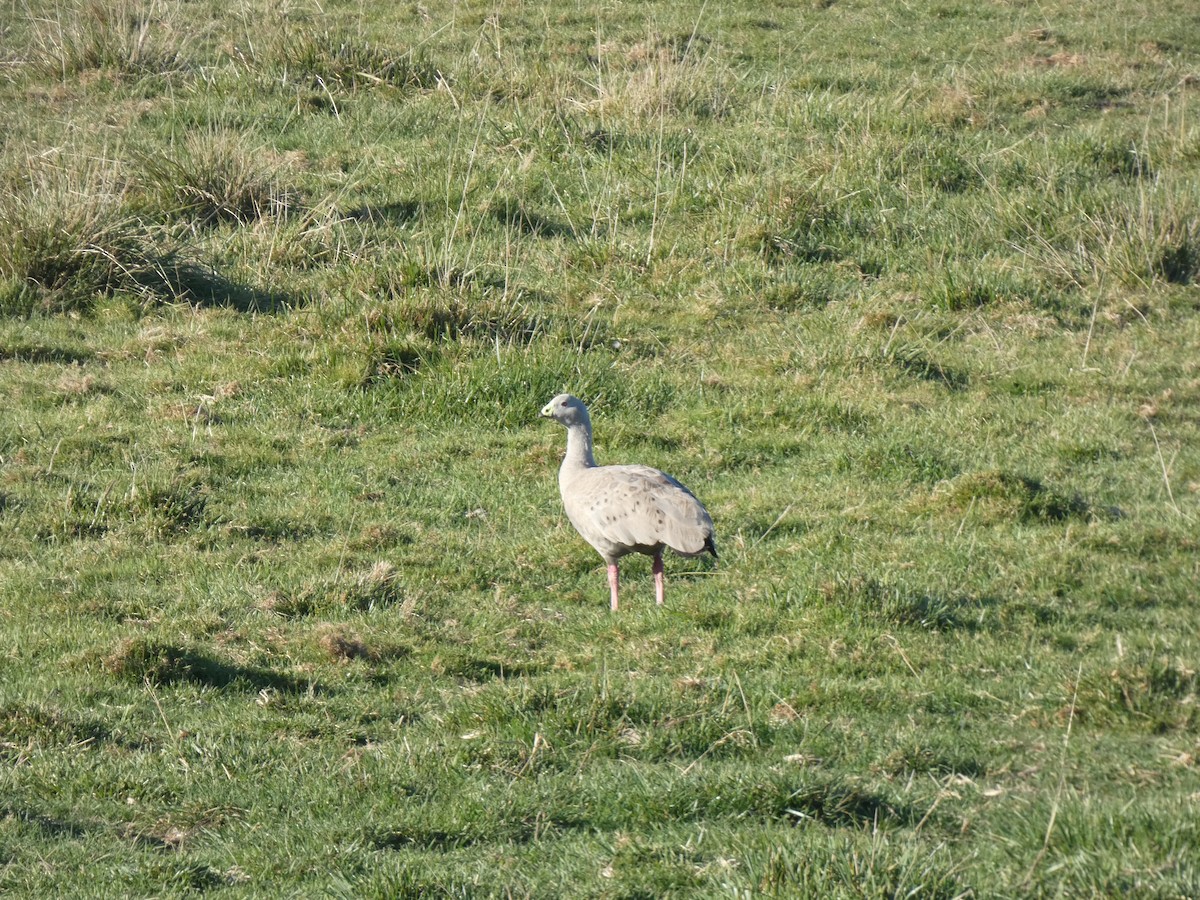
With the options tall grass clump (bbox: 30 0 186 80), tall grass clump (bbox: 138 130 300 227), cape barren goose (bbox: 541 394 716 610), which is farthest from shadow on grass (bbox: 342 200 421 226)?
cape barren goose (bbox: 541 394 716 610)

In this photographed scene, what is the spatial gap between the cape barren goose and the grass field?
0.37m

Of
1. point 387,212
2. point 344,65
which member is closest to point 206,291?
point 387,212

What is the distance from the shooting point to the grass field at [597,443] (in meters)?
5.62

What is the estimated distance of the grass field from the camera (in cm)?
562

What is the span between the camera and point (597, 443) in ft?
35.4

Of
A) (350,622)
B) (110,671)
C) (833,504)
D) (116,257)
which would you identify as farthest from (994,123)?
(110,671)

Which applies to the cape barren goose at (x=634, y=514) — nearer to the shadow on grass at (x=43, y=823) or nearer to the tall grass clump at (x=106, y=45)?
the shadow on grass at (x=43, y=823)

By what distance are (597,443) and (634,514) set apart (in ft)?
9.46

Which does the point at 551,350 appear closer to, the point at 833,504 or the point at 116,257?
the point at 833,504

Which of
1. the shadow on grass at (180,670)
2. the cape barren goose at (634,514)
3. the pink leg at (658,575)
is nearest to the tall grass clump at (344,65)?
the cape barren goose at (634,514)

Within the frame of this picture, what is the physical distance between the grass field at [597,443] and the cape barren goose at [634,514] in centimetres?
37

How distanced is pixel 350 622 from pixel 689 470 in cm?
323

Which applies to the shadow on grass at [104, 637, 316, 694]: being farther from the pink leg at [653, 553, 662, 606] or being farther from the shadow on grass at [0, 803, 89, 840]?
the pink leg at [653, 553, 662, 606]

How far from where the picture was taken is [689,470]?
1027cm
